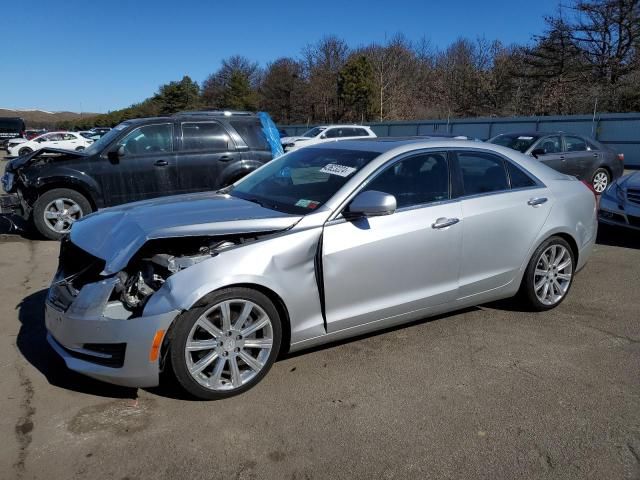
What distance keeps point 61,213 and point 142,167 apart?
4.41ft

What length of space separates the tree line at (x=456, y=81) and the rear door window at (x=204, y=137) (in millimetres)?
25367

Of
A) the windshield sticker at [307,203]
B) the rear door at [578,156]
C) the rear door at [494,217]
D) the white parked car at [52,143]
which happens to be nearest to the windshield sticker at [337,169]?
the windshield sticker at [307,203]

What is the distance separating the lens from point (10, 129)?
4331 cm

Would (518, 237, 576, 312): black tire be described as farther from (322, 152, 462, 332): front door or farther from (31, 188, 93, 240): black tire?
(31, 188, 93, 240): black tire

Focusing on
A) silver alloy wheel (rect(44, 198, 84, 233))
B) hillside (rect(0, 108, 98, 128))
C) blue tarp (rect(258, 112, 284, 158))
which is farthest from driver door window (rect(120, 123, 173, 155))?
hillside (rect(0, 108, 98, 128))

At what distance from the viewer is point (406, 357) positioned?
3922 mm

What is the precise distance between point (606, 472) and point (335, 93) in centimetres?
5137

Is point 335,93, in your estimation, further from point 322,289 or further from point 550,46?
point 322,289

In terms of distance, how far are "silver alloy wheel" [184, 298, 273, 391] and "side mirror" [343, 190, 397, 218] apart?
3.06ft

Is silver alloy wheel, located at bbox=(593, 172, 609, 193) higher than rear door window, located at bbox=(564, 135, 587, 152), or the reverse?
rear door window, located at bbox=(564, 135, 587, 152)

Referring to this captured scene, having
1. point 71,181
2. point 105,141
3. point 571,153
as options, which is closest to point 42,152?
point 71,181

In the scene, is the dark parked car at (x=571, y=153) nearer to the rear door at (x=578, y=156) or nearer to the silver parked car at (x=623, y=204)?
the rear door at (x=578, y=156)

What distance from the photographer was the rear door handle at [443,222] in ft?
13.1

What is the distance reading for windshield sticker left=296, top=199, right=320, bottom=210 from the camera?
370 cm
